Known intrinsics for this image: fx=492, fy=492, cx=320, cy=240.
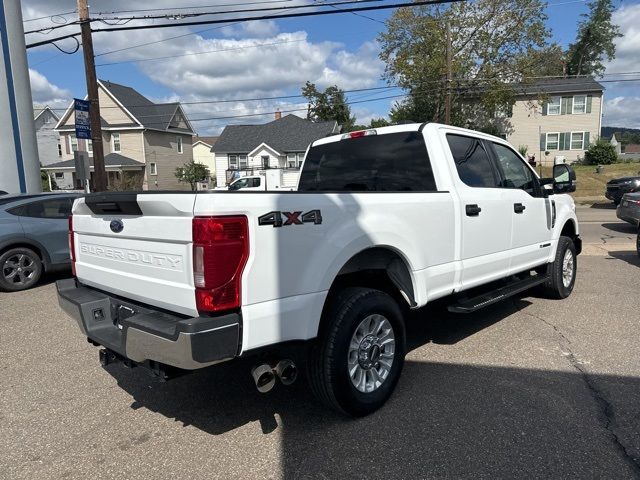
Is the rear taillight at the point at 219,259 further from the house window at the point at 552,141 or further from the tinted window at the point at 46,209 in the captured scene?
the house window at the point at 552,141

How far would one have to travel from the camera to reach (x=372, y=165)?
4.66 m

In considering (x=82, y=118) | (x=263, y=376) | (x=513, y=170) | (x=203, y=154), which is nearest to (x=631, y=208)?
(x=513, y=170)

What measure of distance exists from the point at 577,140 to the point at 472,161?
135 feet

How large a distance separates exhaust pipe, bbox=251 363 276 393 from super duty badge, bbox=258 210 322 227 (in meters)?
0.85

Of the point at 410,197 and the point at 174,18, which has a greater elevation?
the point at 174,18

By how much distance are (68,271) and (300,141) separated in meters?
36.9

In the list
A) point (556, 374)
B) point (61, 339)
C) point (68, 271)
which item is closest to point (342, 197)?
point (556, 374)

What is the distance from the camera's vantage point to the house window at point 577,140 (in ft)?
131

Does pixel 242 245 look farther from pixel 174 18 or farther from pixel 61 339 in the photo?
pixel 174 18

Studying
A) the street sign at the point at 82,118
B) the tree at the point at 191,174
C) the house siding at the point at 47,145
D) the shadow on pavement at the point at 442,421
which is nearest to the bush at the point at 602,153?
the tree at the point at 191,174

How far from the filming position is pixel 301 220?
288cm

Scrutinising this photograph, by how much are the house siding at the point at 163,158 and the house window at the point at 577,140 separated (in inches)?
1293

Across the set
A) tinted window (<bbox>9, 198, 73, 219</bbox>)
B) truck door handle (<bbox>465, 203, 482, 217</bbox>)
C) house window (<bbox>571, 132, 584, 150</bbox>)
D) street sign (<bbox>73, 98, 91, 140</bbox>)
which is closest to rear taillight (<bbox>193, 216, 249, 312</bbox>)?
truck door handle (<bbox>465, 203, 482, 217</bbox>)

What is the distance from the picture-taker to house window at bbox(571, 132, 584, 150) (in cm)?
3994
